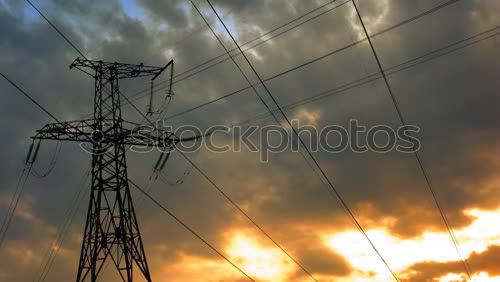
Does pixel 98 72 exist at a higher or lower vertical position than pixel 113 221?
higher

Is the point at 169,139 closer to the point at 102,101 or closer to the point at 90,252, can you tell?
the point at 102,101

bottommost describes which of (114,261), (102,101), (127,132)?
(114,261)

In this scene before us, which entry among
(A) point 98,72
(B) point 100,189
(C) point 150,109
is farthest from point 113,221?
(A) point 98,72

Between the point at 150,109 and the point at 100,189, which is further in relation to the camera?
the point at 150,109

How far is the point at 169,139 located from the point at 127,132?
2.45 m

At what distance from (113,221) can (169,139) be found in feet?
18.3

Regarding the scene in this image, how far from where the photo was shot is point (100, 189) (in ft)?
91.7

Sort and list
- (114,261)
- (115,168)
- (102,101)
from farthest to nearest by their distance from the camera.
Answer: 1. (102,101)
2. (115,168)
3. (114,261)

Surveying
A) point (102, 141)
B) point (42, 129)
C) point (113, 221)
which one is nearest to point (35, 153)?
point (42, 129)

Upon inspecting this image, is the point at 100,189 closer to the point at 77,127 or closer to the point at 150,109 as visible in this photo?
the point at 77,127

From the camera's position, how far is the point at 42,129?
27.7 meters

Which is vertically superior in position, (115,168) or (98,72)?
(98,72)

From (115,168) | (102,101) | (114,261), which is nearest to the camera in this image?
(114,261)

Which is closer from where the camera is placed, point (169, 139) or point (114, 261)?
point (114, 261)
